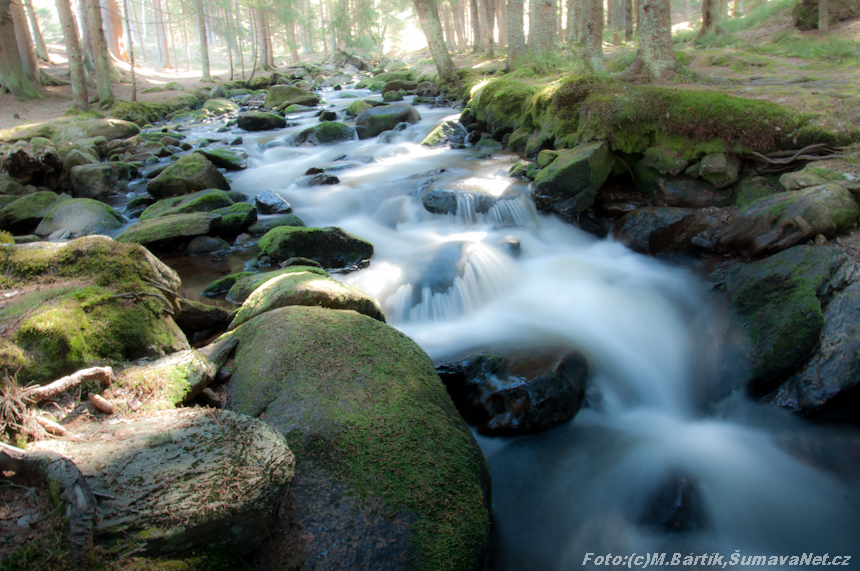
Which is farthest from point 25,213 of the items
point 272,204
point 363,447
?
point 363,447

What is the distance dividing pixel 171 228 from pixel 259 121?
1125cm

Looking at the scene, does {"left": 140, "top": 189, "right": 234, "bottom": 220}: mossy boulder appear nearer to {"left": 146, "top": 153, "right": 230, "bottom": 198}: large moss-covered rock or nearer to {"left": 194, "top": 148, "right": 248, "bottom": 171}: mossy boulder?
{"left": 146, "top": 153, "right": 230, "bottom": 198}: large moss-covered rock

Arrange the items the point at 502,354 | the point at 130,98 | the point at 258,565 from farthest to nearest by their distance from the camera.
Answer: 1. the point at 130,98
2. the point at 502,354
3. the point at 258,565

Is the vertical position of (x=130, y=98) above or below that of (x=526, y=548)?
above

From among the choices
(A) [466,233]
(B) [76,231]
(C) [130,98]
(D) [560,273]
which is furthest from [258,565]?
(C) [130,98]

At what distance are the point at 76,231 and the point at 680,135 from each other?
1010 cm

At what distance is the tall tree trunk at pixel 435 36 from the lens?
1764cm

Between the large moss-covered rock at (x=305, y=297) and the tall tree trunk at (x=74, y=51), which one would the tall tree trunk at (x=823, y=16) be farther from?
the tall tree trunk at (x=74, y=51)

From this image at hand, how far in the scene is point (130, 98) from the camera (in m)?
23.4

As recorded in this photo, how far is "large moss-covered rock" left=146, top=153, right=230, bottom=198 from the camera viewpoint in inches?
399

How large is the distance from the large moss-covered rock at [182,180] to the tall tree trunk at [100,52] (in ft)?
41.3

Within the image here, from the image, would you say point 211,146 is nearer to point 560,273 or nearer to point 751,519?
point 560,273

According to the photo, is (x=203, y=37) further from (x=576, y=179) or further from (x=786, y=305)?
(x=786, y=305)

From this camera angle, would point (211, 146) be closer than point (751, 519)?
No
